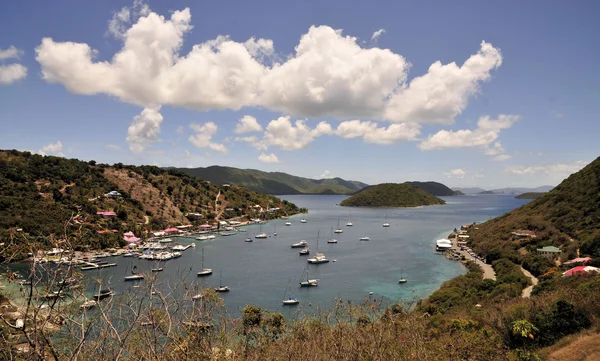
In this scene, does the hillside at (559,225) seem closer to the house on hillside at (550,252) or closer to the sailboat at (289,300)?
the house on hillside at (550,252)

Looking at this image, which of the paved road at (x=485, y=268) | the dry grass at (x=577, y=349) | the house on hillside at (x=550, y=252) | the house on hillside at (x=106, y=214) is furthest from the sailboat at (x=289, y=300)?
Answer: the house on hillside at (x=106, y=214)

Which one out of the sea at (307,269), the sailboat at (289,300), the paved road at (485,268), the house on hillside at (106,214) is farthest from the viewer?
the house on hillside at (106,214)

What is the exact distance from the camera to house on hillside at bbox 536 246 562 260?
5103cm

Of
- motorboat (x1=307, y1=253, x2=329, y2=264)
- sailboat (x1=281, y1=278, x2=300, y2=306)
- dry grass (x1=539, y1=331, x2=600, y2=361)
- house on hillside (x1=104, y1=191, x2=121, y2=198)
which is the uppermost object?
house on hillside (x1=104, y1=191, x2=121, y2=198)

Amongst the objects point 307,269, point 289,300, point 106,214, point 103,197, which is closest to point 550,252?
point 307,269

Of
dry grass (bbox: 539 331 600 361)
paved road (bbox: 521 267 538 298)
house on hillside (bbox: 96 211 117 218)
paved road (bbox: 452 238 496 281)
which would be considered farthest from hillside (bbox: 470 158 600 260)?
house on hillside (bbox: 96 211 117 218)

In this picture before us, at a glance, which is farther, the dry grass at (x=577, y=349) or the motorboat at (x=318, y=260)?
the motorboat at (x=318, y=260)

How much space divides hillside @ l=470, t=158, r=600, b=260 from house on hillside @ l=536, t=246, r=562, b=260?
96 centimetres

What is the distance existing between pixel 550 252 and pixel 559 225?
14.6 m

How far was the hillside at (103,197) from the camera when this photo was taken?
74.0 metres

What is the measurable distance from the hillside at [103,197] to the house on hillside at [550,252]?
72228 millimetres

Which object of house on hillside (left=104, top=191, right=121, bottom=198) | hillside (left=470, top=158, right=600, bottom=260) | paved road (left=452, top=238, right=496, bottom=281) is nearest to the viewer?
paved road (left=452, top=238, right=496, bottom=281)

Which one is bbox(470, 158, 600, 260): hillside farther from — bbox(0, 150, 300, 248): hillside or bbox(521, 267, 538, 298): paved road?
bbox(0, 150, 300, 248): hillside

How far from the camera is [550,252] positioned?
51.4m
